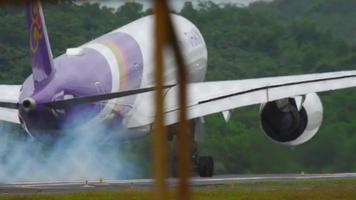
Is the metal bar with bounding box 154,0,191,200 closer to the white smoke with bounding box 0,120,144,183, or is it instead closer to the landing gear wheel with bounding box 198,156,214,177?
the white smoke with bounding box 0,120,144,183

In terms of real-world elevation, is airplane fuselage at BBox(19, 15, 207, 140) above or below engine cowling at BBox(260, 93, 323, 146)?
above

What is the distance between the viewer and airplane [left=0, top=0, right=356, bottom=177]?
35.7 metres

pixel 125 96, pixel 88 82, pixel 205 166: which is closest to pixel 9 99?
pixel 88 82

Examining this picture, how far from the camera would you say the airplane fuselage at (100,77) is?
35719 mm

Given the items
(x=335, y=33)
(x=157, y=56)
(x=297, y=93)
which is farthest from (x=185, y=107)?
(x=335, y=33)

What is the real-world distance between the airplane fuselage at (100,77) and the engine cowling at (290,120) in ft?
9.52

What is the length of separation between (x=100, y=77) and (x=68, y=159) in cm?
276

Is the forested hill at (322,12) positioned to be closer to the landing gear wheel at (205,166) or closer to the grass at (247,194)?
the landing gear wheel at (205,166)

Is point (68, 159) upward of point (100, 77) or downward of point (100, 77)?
downward

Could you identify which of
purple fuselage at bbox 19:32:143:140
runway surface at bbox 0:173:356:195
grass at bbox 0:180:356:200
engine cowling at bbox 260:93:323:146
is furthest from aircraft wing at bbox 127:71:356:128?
grass at bbox 0:180:356:200

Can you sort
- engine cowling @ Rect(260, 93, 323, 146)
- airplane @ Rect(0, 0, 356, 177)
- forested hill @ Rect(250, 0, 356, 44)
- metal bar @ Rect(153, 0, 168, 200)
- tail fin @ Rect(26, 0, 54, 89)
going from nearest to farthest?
metal bar @ Rect(153, 0, 168, 200)
tail fin @ Rect(26, 0, 54, 89)
airplane @ Rect(0, 0, 356, 177)
engine cowling @ Rect(260, 93, 323, 146)
forested hill @ Rect(250, 0, 356, 44)

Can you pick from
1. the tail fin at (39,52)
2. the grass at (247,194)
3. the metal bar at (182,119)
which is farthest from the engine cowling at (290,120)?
the metal bar at (182,119)

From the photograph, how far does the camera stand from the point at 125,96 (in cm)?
3534

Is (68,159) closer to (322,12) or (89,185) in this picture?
(89,185)
